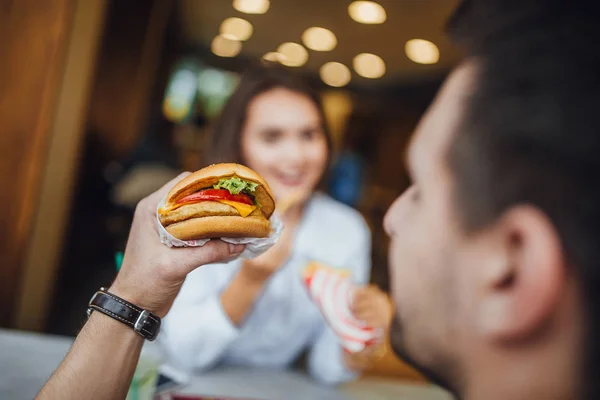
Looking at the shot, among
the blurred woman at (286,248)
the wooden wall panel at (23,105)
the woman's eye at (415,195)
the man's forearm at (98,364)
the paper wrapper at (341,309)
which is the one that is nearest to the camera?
the woman's eye at (415,195)

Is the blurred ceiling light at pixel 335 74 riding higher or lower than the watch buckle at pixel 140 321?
higher

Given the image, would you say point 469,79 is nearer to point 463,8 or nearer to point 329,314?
point 463,8

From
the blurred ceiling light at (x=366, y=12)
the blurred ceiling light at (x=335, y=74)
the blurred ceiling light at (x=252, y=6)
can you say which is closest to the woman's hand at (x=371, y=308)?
the blurred ceiling light at (x=366, y=12)

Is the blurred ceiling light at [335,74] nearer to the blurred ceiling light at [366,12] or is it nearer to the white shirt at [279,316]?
the blurred ceiling light at [366,12]

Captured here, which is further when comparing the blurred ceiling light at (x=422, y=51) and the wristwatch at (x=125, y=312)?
the blurred ceiling light at (x=422, y=51)

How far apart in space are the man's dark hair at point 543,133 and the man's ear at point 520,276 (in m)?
0.02

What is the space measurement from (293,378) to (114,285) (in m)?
0.92

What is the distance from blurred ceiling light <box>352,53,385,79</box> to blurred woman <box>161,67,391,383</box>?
19.8 ft

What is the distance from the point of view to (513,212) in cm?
60

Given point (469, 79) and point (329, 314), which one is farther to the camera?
point (329, 314)

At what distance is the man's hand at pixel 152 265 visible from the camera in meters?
0.97

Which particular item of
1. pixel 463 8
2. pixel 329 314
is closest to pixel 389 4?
pixel 329 314

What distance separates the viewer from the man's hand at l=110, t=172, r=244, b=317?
38.1 inches

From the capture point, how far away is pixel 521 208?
595 millimetres
